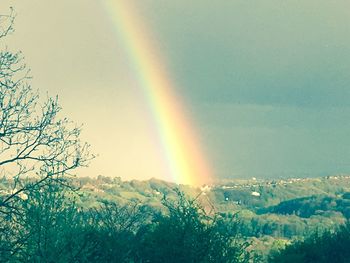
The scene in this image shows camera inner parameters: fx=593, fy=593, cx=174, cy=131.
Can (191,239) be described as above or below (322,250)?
below

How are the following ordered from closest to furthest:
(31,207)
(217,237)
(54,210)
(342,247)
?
(31,207)
(54,210)
(217,237)
(342,247)

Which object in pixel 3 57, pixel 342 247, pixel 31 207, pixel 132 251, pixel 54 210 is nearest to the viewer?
pixel 3 57

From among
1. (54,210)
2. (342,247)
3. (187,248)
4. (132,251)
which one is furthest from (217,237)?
(342,247)

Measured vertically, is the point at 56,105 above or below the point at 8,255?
above

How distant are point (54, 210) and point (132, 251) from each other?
767 inches

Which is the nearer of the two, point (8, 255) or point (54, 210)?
point (8, 255)

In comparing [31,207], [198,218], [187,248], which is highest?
[198,218]

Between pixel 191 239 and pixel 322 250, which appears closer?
pixel 191 239

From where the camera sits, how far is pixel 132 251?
5138 centimetres

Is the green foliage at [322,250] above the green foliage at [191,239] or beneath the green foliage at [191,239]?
above

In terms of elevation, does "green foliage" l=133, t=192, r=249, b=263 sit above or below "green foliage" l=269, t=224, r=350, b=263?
below

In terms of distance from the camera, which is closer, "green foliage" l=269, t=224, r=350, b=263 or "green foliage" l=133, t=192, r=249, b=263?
"green foliage" l=133, t=192, r=249, b=263

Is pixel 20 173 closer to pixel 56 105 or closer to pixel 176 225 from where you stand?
pixel 56 105

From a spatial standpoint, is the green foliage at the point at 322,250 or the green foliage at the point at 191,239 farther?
the green foliage at the point at 322,250
